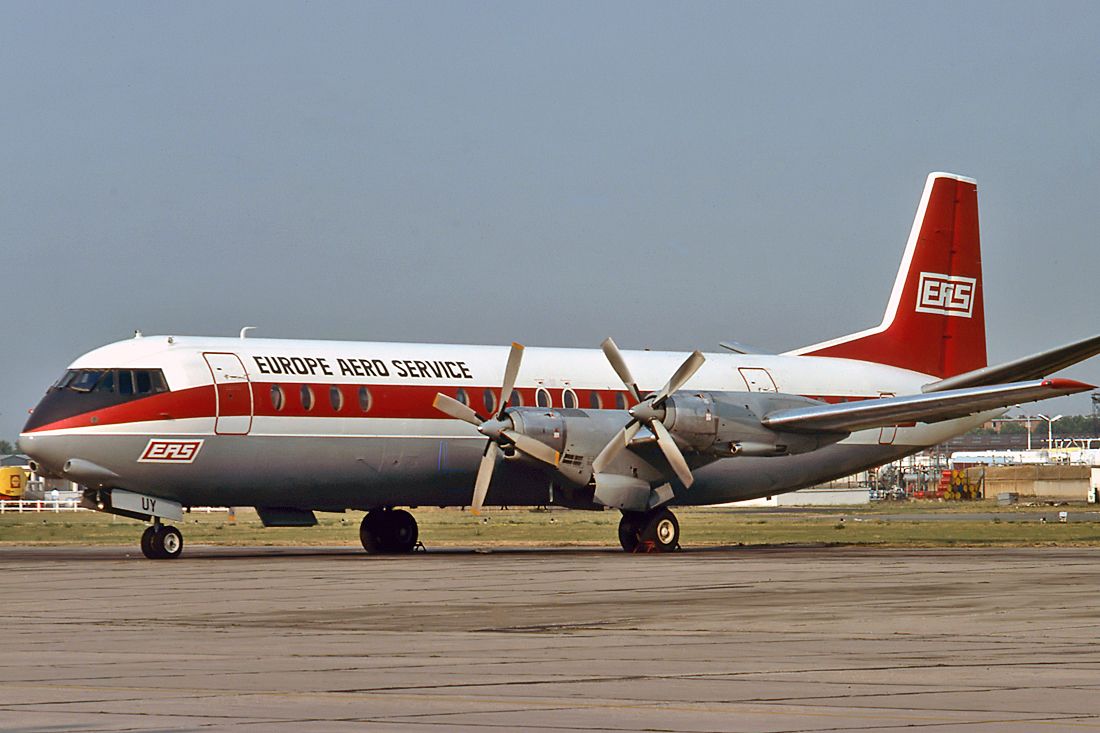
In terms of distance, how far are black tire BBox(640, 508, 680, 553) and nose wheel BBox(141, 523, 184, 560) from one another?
10.3m

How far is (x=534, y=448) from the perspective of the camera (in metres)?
32.6

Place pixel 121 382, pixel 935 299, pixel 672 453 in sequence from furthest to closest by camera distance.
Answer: pixel 935 299 → pixel 672 453 → pixel 121 382

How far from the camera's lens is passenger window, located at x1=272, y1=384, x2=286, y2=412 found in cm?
3203

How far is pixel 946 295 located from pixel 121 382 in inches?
893

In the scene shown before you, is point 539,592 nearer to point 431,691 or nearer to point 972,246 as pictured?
point 431,691

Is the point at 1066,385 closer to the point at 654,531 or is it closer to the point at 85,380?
the point at 654,531

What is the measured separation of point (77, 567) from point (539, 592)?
11.4 metres

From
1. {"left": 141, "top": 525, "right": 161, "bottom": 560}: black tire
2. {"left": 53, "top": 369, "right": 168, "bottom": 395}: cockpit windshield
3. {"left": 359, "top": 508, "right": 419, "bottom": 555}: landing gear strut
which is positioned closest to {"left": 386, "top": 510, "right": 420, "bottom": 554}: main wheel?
{"left": 359, "top": 508, "right": 419, "bottom": 555}: landing gear strut

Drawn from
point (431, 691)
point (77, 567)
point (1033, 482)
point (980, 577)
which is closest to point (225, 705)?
point (431, 691)

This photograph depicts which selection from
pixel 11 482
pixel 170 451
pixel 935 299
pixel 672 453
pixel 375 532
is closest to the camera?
pixel 170 451

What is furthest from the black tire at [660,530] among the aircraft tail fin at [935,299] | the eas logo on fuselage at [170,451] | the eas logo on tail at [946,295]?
the eas logo on tail at [946,295]

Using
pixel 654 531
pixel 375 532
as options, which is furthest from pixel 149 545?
pixel 654 531

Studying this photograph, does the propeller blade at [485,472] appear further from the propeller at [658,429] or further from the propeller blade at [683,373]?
the propeller blade at [683,373]

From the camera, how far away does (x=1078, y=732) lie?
9.49 meters
